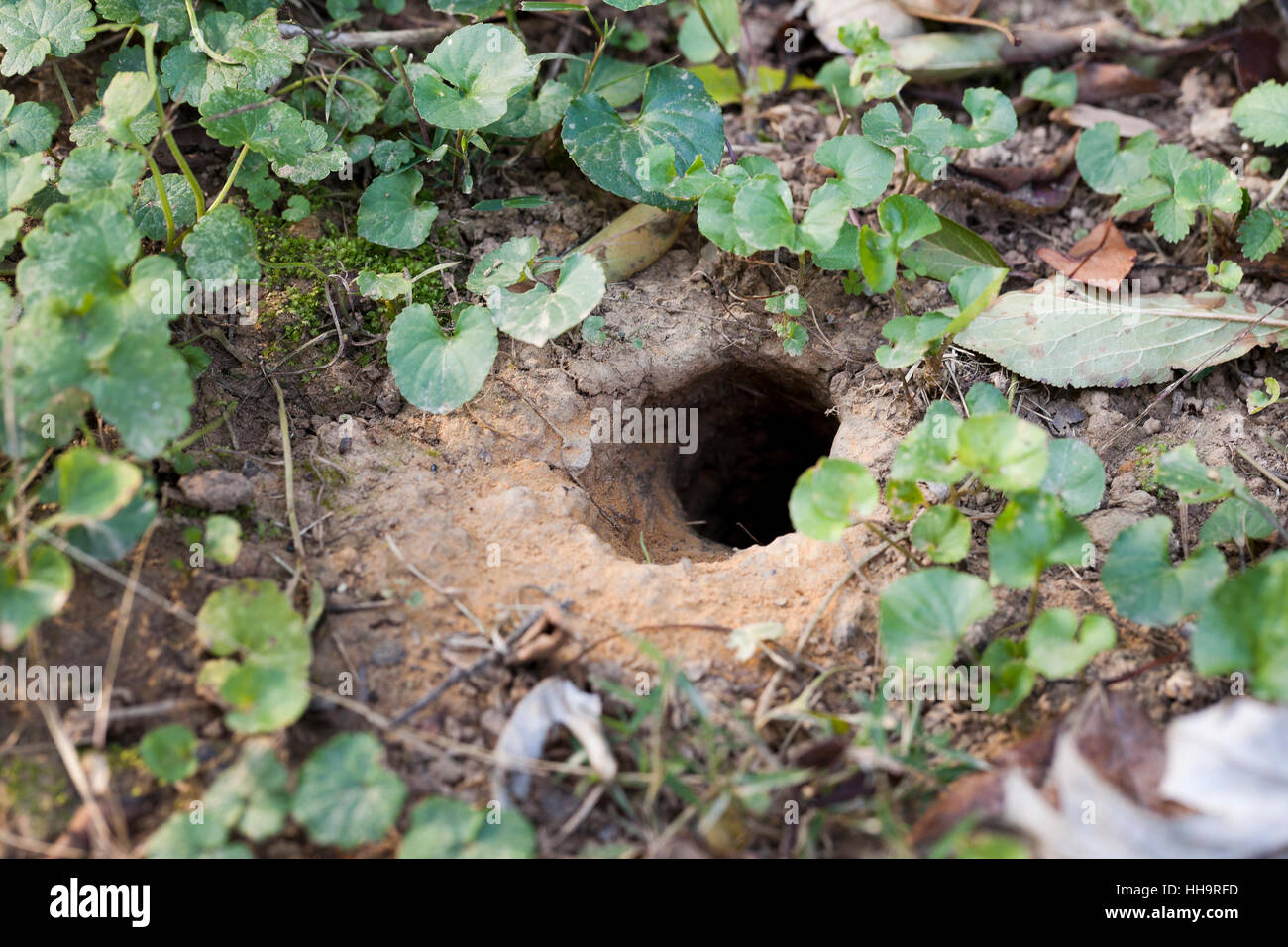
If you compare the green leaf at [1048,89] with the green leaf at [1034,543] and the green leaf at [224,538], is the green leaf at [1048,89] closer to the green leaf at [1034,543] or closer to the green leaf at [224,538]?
the green leaf at [1034,543]

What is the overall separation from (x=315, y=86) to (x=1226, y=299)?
2.82 m

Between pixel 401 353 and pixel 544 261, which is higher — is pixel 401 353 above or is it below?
below

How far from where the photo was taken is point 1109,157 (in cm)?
286

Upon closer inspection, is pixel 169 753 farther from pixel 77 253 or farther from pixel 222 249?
pixel 222 249

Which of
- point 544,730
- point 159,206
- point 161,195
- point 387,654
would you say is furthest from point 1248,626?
point 159,206

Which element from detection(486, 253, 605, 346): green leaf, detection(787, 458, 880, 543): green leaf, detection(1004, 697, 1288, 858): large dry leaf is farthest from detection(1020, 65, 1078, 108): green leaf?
detection(1004, 697, 1288, 858): large dry leaf

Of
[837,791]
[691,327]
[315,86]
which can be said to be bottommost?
[837,791]

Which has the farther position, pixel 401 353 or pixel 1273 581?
pixel 401 353

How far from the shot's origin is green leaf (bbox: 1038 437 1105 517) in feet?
6.82

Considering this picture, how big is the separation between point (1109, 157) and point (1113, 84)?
0.56 meters

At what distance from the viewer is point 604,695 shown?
6.40 ft

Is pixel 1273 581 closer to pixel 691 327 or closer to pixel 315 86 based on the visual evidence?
pixel 691 327

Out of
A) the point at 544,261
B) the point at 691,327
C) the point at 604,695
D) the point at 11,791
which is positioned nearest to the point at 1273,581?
the point at 604,695

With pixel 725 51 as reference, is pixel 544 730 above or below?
below
